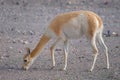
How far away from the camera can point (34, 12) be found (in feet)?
69.6

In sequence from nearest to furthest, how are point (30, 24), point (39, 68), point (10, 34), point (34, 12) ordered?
point (39, 68)
point (10, 34)
point (30, 24)
point (34, 12)

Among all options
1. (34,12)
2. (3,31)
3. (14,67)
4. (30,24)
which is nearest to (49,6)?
(34,12)

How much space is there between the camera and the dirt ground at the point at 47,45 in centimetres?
1158

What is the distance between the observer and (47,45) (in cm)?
1495

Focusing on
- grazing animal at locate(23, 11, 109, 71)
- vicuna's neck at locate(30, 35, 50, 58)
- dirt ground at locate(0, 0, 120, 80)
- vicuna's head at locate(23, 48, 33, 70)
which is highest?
grazing animal at locate(23, 11, 109, 71)

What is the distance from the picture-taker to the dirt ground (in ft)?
38.0

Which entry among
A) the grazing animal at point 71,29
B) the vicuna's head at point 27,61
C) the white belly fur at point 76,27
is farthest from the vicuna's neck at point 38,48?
the white belly fur at point 76,27

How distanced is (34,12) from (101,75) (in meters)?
10.4

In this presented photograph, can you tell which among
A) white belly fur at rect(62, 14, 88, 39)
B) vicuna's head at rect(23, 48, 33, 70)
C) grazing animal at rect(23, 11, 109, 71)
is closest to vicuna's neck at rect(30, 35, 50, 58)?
grazing animal at rect(23, 11, 109, 71)

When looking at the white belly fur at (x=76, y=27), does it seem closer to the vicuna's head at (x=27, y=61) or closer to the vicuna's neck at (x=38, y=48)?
the vicuna's neck at (x=38, y=48)

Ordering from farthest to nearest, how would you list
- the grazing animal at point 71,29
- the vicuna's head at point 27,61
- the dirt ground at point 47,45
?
1. the vicuna's head at point 27,61
2. the grazing animal at point 71,29
3. the dirt ground at point 47,45

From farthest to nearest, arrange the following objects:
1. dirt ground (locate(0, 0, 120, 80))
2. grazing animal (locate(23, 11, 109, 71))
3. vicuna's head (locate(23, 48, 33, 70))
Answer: vicuna's head (locate(23, 48, 33, 70)), grazing animal (locate(23, 11, 109, 71)), dirt ground (locate(0, 0, 120, 80))

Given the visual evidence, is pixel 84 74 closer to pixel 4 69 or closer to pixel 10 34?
pixel 4 69

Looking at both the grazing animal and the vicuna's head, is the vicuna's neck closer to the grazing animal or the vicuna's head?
the grazing animal
